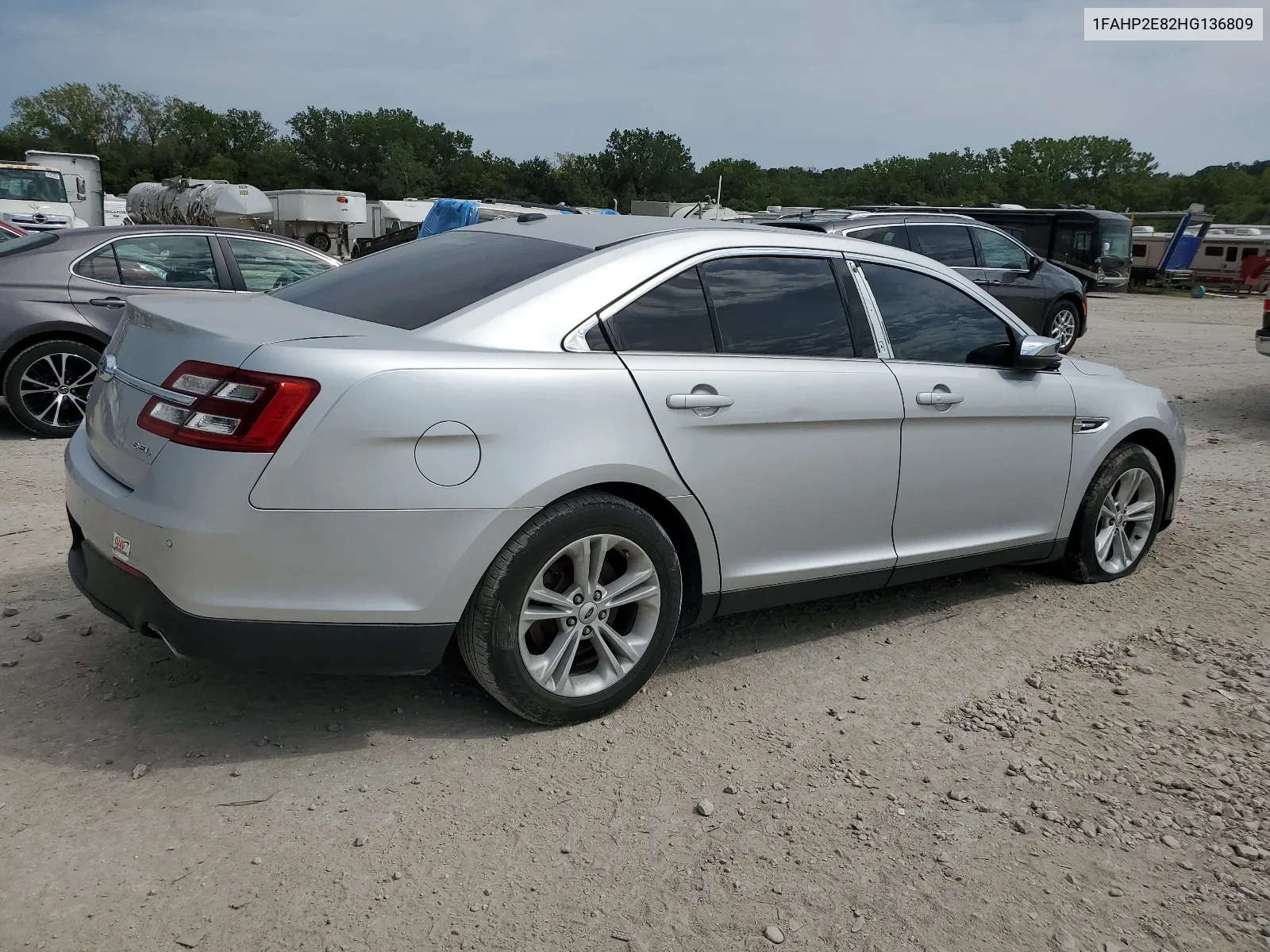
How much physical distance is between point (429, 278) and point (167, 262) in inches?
195

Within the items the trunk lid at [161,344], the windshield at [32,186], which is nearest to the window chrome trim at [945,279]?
the trunk lid at [161,344]

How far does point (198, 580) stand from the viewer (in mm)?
2854

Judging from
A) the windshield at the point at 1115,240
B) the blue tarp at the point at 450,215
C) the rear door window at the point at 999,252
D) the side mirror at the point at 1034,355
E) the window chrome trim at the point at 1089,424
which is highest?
the windshield at the point at 1115,240

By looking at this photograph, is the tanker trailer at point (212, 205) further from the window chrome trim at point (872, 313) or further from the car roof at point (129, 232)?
the window chrome trim at point (872, 313)

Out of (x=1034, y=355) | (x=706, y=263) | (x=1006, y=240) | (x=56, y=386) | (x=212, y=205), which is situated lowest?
(x=56, y=386)

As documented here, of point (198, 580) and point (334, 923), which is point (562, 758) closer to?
point (334, 923)

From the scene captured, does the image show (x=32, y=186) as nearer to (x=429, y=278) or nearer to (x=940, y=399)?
(x=429, y=278)

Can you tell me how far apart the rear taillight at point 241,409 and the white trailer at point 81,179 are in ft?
90.8

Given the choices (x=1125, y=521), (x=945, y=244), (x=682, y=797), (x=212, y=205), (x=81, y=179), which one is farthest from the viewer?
(x=212, y=205)

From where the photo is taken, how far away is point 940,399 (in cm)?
416

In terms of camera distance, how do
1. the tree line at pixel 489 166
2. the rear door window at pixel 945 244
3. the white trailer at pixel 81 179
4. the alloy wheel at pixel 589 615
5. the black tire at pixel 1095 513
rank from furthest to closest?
the tree line at pixel 489 166 → the white trailer at pixel 81 179 → the rear door window at pixel 945 244 → the black tire at pixel 1095 513 → the alloy wheel at pixel 589 615

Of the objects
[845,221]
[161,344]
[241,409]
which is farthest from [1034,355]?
[845,221]

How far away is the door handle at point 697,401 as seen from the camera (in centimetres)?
343

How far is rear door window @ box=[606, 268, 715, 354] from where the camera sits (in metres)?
3.46
